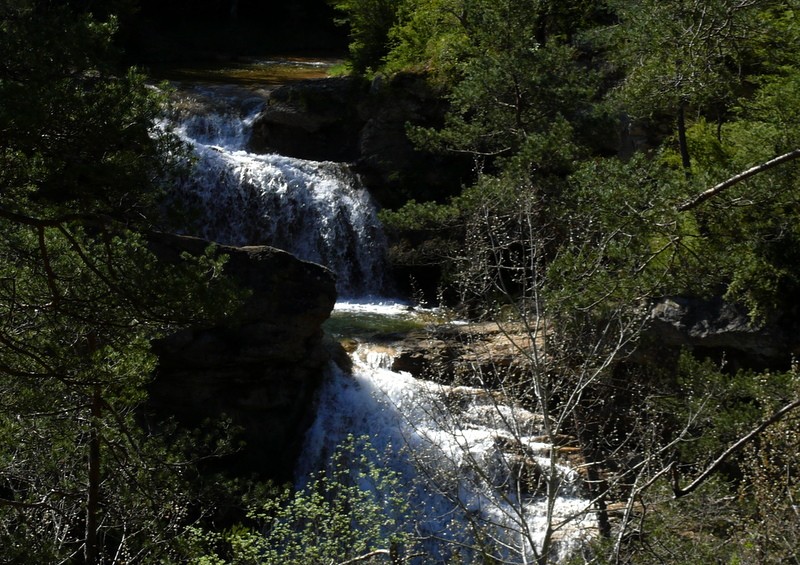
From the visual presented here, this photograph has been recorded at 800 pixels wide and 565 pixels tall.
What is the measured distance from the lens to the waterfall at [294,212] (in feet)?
60.4

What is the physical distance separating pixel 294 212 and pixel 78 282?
11641 mm

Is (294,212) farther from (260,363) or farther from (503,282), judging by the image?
(503,282)

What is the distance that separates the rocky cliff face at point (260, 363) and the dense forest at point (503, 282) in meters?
0.85

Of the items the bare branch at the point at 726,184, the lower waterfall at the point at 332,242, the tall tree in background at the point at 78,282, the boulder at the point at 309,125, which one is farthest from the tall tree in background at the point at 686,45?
the boulder at the point at 309,125

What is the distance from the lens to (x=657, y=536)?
8.35m

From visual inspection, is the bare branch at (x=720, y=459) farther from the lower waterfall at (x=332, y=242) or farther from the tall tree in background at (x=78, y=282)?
the lower waterfall at (x=332, y=242)

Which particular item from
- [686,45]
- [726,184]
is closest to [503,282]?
[726,184]

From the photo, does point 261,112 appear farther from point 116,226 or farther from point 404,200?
point 116,226

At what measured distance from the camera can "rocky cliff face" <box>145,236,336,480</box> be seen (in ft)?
42.6

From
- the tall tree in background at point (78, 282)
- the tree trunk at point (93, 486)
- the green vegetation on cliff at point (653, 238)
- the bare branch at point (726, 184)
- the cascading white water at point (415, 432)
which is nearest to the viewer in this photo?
the tall tree in background at point (78, 282)

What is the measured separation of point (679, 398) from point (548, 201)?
3013 mm

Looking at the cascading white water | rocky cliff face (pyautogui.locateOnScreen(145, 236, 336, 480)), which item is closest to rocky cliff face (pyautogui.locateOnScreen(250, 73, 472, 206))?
the cascading white water

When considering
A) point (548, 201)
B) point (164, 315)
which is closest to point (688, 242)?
point (548, 201)

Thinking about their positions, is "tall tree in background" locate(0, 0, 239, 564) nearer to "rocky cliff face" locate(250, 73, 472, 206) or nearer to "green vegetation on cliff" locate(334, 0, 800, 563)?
"green vegetation on cliff" locate(334, 0, 800, 563)
